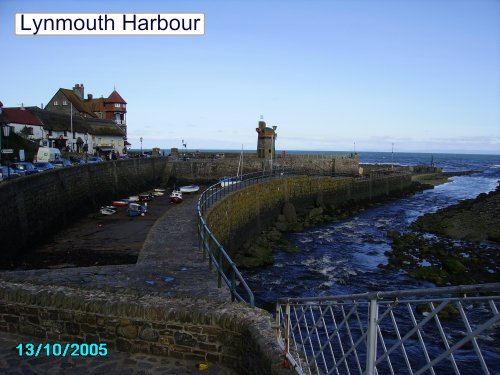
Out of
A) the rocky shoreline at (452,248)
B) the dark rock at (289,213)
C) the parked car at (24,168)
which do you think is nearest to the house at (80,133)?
the parked car at (24,168)

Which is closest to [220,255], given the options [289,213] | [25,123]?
[289,213]

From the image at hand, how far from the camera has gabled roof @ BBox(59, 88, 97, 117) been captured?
6281cm

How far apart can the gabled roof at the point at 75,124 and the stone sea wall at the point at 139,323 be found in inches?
1793

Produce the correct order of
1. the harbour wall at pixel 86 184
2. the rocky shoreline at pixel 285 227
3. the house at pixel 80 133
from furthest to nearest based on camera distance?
1. the house at pixel 80 133
2. the rocky shoreline at pixel 285 227
3. the harbour wall at pixel 86 184

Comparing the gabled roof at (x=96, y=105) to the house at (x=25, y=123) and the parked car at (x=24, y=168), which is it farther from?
the parked car at (x=24, y=168)

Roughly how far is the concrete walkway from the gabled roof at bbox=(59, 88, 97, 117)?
5184 cm

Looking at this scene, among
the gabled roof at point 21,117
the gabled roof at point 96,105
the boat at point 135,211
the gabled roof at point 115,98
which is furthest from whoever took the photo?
the gabled roof at point 96,105

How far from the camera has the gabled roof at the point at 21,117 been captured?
4137 cm

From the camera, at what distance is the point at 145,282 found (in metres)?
9.84

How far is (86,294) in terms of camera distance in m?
7.25

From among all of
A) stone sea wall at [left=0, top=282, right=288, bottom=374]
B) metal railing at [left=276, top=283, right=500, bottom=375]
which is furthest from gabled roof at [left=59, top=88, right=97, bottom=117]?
stone sea wall at [left=0, top=282, right=288, bottom=374]

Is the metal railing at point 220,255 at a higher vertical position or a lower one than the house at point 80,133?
lower

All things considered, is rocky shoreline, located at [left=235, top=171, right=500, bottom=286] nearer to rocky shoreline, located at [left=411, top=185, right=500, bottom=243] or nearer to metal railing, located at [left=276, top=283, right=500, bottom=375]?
rocky shoreline, located at [left=411, top=185, right=500, bottom=243]

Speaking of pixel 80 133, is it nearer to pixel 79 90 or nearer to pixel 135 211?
pixel 79 90
